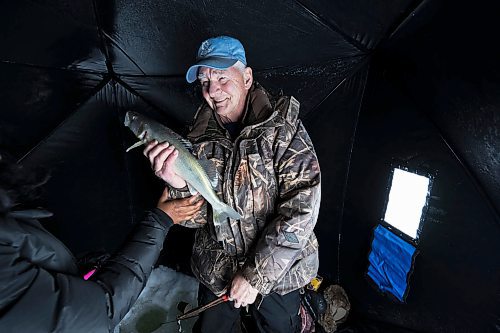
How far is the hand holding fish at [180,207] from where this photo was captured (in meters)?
2.31

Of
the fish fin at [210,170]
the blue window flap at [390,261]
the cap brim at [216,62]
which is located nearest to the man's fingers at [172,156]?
the fish fin at [210,170]

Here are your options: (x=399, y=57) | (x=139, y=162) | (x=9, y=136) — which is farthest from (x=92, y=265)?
(x=399, y=57)

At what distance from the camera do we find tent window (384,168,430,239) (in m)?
2.66

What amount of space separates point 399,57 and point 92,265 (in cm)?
253

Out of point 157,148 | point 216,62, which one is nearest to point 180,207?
point 157,148

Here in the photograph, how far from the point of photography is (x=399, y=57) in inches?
106

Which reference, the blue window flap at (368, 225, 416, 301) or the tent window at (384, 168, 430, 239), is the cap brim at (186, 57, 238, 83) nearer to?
the tent window at (384, 168, 430, 239)

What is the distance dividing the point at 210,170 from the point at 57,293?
1.07 meters

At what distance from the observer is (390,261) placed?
9.71 feet

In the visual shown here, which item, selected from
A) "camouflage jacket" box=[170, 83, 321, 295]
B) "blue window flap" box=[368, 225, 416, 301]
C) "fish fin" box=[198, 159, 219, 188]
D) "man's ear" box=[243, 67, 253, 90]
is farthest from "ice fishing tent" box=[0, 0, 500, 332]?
"fish fin" box=[198, 159, 219, 188]

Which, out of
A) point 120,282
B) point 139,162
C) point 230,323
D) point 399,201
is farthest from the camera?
point 139,162

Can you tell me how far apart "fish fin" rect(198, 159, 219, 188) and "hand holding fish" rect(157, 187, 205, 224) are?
0.90 ft

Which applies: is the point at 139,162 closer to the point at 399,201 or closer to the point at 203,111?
the point at 203,111

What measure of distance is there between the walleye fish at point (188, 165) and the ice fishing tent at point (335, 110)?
1322 mm
